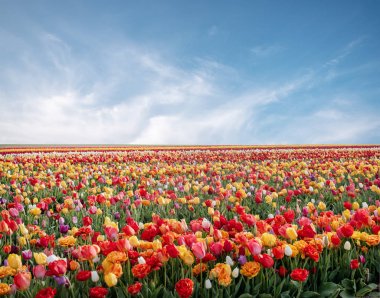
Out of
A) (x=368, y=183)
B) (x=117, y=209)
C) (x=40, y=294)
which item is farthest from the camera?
(x=368, y=183)

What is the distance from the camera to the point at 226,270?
7.92 feet

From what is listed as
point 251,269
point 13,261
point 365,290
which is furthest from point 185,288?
point 365,290

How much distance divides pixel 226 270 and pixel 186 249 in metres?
0.34

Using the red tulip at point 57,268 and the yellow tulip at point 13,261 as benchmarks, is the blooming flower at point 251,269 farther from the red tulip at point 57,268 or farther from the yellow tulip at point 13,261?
the yellow tulip at point 13,261

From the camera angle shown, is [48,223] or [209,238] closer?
[209,238]

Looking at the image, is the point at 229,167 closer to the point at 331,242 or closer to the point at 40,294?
the point at 331,242

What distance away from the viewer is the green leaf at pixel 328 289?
2633 mm

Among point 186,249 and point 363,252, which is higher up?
point 186,249

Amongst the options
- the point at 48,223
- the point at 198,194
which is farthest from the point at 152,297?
the point at 198,194

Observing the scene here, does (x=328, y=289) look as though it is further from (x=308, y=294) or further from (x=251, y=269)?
(x=251, y=269)

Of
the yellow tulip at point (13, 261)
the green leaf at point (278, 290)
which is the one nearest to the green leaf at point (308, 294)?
the green leaf at point (278, 290)

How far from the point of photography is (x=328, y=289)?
2.67 metres

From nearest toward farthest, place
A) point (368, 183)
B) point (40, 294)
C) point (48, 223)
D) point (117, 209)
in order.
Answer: point (40, 294) < point (48, 223) < point (117, 209) < point (368, 183)

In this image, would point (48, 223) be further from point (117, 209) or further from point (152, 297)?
point (152, 297)
